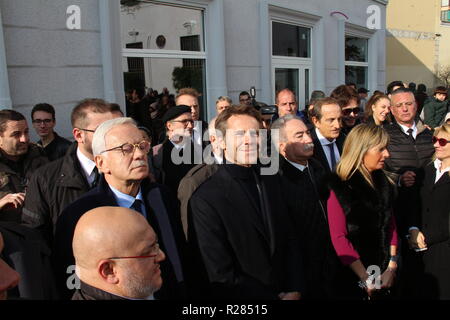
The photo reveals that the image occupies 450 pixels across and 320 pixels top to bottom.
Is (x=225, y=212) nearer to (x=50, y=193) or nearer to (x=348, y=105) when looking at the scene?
(x=50, y=193)

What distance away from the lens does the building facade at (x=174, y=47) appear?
460cm

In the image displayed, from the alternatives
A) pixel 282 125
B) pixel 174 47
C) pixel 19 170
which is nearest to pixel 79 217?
pixel 19 170

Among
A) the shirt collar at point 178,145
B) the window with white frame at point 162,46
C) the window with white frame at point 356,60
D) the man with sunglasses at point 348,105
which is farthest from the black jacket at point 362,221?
the window with white frame at point 356,60

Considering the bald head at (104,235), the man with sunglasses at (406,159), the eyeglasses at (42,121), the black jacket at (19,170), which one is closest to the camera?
the bald head at (104,235)

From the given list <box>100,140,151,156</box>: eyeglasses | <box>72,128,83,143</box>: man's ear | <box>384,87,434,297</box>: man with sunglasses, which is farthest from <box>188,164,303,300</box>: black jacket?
<box>384,87,434,297</box>: man with sunglasses

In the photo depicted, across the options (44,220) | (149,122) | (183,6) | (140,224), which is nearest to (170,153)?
(44,220)

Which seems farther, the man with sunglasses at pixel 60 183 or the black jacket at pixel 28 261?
the man with sunglasses at pixel 60 183

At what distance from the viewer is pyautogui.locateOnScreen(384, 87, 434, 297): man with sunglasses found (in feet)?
10.9

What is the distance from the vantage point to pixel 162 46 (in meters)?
6.52

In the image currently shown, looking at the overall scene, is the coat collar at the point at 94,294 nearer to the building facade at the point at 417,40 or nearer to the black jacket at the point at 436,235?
the black jacket at the point at 436,235

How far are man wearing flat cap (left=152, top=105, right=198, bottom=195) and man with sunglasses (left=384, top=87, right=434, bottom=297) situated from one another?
5.91ft

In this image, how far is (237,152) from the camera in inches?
89.0

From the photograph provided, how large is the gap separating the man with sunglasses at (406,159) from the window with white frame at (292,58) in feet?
15.0
